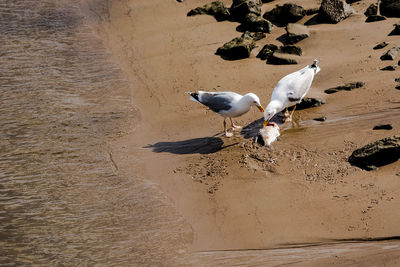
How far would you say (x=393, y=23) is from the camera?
11164 mm

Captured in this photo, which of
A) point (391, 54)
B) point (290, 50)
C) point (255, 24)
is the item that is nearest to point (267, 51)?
point (290, 50)

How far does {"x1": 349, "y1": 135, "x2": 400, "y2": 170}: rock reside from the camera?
6477 mm

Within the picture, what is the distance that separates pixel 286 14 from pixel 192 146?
227 inches

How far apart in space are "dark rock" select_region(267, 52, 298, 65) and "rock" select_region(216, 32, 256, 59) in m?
0.61

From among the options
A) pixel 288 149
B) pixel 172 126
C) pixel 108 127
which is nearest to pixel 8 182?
pixel 108 127

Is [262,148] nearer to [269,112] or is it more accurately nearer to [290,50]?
[269,112]

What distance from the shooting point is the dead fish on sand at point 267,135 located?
769 cm

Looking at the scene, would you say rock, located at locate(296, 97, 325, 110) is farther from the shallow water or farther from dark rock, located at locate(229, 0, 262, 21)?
dark rock, located at locate(229, 0, 262, 21)

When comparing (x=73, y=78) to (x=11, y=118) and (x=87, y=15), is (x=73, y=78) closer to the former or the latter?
(x=11, y=118)

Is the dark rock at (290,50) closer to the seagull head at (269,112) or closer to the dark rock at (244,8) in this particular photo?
the dark rock at (244,8)

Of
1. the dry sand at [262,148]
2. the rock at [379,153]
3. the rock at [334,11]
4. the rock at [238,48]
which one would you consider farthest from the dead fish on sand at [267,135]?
the rock at [334,11]

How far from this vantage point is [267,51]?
1092 centimetres

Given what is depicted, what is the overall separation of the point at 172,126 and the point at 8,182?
2.96 m

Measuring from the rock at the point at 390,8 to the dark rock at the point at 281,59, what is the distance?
9.50ft
